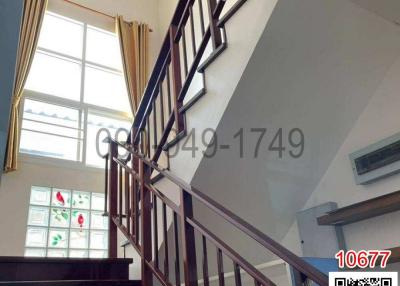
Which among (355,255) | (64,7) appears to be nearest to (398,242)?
(355,255)

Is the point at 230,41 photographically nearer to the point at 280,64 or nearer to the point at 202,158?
the point at 280,64

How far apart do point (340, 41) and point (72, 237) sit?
141 inches

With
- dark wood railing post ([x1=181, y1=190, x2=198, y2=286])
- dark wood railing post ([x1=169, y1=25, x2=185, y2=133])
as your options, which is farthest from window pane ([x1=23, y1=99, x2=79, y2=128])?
dark wood railing post ([x1=181, y1=190, x2=198, y2=286])

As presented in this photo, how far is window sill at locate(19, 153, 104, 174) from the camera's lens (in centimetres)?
443

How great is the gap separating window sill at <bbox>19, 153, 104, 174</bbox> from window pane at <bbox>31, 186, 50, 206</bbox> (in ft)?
0.98

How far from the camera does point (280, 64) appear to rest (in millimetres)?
2102

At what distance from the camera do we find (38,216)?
4309mm

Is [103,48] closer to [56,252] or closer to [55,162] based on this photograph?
[55,162]

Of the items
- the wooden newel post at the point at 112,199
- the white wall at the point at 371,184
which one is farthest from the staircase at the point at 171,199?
the white wall at the point at 371,184

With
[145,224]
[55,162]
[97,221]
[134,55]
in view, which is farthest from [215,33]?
[134,55]

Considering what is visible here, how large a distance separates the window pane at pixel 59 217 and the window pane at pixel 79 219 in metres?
0.07

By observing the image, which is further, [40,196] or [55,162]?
[55,162]

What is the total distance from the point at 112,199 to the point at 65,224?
172cm

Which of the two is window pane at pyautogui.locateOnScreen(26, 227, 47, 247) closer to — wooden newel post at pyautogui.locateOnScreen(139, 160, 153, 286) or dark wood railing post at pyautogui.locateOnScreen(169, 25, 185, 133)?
wooden newel post at pyautogui.locateOnScreen(139, 160, 153, 286)
